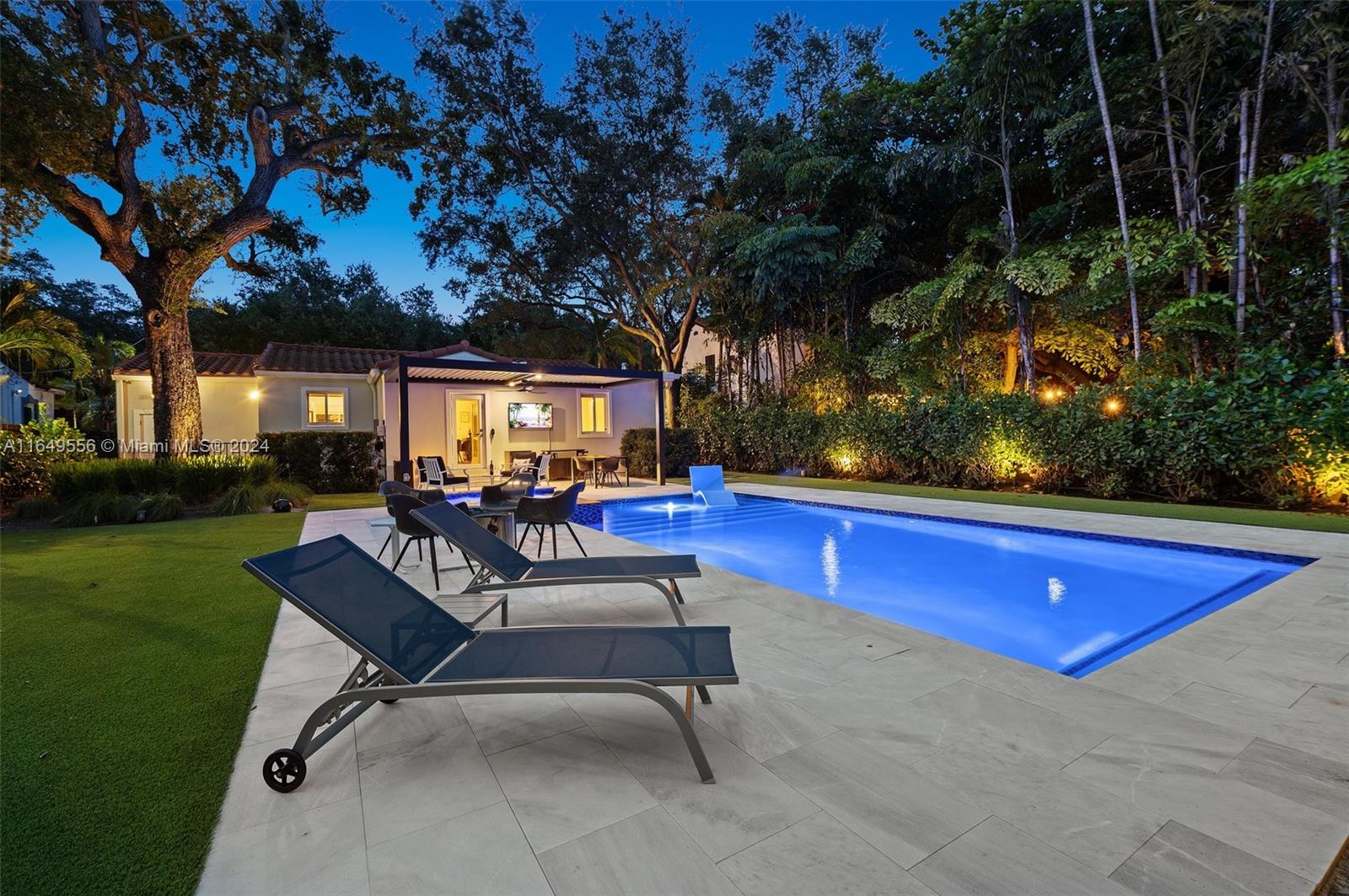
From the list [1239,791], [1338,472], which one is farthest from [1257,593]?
[1338,472]

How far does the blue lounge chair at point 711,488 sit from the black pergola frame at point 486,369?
3.20 metres

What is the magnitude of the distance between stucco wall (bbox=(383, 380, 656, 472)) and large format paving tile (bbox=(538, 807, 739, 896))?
46.4 feet

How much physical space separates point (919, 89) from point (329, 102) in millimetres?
13305

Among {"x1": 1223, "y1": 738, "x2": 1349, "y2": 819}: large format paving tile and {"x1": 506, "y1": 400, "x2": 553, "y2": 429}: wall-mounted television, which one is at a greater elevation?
{"x1": 506, "y1": 400, "x2": 553, "y2": 429}: wall-mounted television

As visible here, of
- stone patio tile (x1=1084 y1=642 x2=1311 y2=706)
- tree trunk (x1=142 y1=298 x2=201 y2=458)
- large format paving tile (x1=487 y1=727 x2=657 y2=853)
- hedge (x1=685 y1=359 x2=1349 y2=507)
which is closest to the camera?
large format paving tile (x1=487 y1=727 x2=657 y2=853)

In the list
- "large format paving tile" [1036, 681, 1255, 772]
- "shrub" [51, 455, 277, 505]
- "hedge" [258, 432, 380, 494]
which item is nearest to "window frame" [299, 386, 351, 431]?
"hedge" [258, 432, 380, 494]

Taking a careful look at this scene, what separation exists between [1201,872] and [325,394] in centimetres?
1838

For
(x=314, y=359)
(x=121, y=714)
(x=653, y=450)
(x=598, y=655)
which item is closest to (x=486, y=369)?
(x=653, y=450)

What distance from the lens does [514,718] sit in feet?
8.91

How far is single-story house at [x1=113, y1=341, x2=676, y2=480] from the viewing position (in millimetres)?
14781

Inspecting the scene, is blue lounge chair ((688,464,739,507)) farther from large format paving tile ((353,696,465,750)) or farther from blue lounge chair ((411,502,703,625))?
large format paving tile ((353,696,465,750))

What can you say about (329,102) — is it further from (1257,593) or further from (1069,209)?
(1257,593)

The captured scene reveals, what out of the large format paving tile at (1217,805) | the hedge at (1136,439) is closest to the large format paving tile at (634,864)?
the large format paving tile at (1217,805)

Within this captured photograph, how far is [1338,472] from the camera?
751 cm
